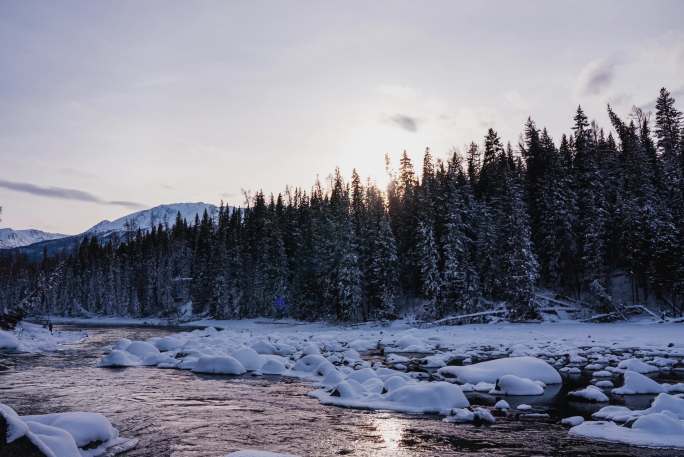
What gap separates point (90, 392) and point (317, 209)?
181 feet

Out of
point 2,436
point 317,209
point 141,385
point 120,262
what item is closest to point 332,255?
point 317,209

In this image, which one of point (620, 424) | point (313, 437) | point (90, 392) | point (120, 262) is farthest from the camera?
point (120, 262)

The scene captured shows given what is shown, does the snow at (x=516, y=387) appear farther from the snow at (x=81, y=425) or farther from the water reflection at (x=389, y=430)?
the snow at (x=81, y=425)

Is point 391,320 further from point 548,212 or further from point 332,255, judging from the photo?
point 548,212

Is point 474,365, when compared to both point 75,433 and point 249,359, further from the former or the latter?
point 75,433

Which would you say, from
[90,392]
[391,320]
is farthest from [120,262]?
[90,392]

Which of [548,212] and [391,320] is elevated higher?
[548,212]

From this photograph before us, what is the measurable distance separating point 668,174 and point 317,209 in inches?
1704

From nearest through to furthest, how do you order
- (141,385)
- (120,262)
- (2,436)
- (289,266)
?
(2,436) → (141,385) → (289,266) → (120,262)

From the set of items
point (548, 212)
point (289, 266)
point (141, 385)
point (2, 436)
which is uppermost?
point (548, 212)

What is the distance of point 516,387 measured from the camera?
54.9 ft

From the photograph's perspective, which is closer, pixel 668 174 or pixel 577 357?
pixel 577 357

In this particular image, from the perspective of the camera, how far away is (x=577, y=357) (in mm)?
24141

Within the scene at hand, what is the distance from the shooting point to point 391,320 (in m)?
51.8
